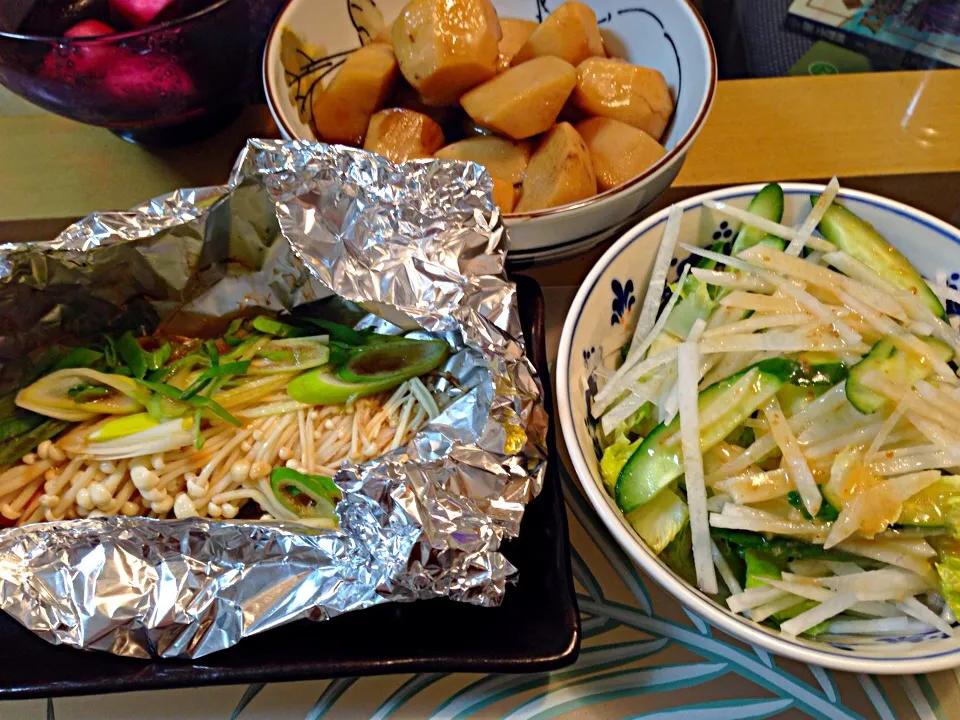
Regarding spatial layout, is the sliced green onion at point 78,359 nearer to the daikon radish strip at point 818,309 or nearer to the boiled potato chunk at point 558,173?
the boiled potato chunk at point 558,173

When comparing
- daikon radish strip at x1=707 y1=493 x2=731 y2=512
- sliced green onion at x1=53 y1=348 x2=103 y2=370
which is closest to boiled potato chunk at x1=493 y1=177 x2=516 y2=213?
daikon radish strip at x1=707 y1=493 x2=731 y2=512

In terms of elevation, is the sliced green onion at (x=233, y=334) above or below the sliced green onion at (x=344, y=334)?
below

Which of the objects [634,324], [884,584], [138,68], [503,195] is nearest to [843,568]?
[884,584]

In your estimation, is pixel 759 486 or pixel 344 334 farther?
pixel 344 334

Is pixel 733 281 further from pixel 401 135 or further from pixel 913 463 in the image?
pixel 401 135

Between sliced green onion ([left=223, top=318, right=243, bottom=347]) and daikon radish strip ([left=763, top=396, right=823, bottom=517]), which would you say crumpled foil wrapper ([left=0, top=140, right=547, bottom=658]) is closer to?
sliced green onion ([left=223, top=318, right=243, bottom=347])

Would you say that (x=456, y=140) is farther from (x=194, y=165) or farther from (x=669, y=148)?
(x=194, y=165)

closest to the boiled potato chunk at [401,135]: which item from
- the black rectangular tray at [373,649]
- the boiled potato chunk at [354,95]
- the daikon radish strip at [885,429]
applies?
the boiled potato chunk at [354,95]
